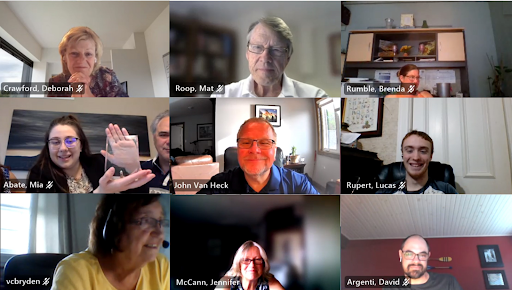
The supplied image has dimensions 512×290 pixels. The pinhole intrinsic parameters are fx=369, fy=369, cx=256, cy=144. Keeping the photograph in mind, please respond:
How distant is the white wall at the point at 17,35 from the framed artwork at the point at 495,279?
2.44m

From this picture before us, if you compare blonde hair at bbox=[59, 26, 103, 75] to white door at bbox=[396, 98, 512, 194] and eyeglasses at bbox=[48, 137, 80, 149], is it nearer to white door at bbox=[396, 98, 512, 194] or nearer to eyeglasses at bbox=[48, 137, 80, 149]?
eyeglasses at bbox=[48, 137, 80, 149]

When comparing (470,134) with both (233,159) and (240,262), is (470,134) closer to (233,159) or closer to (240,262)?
(233,159)

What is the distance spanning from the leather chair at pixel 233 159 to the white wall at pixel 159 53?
1.41 ft

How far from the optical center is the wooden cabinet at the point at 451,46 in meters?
1.81

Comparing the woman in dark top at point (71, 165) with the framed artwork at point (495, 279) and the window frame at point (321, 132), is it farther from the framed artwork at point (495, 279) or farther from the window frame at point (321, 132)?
the framed artwork at point (495, 279)

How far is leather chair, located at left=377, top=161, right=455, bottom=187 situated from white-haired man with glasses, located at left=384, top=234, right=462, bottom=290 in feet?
0.98

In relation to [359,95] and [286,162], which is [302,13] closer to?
[359,95]

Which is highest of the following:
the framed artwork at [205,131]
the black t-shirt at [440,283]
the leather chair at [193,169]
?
the framed artwork at [205,131]

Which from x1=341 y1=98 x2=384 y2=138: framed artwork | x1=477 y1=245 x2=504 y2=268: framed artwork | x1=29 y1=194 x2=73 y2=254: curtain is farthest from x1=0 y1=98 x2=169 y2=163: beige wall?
x1=477 y1=245 x2=504 y2=268: framed artwork

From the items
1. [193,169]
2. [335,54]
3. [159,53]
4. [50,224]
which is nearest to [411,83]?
[335,54]

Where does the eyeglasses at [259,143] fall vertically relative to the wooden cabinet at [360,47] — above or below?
below

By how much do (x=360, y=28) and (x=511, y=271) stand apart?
4.60ft

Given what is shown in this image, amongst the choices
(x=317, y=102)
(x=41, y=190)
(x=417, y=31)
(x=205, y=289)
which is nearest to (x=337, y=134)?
(x=317, y=102)
